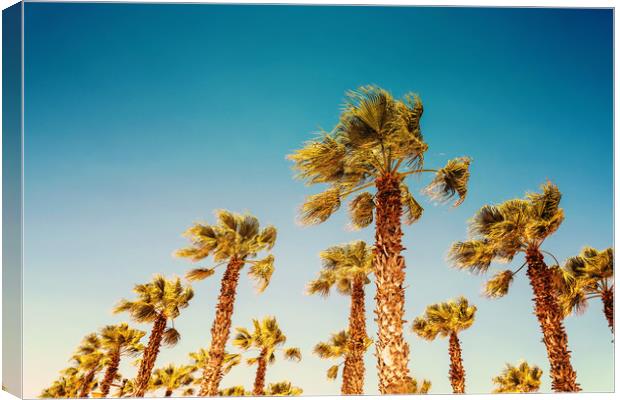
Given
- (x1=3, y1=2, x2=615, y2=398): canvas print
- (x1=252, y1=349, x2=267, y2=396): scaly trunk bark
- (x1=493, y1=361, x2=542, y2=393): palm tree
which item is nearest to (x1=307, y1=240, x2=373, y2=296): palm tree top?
(x1=3, y1=2, x2=615, y2=398): canvas print

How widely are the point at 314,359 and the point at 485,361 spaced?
396cm

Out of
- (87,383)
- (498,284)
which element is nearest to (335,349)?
(498,284)

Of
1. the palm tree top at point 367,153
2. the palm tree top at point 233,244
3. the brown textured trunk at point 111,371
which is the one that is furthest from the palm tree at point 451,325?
the brown textured trunk at point 111,371

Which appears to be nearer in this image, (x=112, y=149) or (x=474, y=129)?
(x=112, y=149)

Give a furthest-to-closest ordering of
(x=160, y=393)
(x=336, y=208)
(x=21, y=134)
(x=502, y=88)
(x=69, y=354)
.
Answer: (x=160, y=393), (x=502, y=88), (x=69, y=354), (x=336, y=208), (x=21, y=134)

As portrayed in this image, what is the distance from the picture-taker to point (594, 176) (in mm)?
9992

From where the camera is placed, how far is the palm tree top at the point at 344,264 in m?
14.0

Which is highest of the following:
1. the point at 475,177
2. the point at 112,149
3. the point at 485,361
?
the point at 475,177

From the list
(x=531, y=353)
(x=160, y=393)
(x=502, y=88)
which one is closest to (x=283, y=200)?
(x=502, y=88)

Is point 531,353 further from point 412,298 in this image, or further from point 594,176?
point 594,176

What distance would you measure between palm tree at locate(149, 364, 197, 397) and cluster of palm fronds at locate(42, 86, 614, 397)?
7 cm

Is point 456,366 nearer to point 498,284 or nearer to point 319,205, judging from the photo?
point 498,284

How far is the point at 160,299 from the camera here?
13.2m

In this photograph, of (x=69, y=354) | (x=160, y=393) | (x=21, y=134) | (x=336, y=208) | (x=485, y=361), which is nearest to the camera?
(x=21, y=134)
